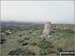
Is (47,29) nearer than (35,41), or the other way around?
(35,41)

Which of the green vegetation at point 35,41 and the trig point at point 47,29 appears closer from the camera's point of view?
the green vegetation at point 35,41

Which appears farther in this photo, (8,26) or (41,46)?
(8,26)

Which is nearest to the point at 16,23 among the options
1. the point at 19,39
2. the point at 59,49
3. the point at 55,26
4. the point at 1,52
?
the point at 19,39

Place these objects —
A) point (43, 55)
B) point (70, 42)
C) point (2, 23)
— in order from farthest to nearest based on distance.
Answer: point (2, 23), point (70, 42), point (43, 55)

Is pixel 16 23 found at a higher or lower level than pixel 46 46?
higher

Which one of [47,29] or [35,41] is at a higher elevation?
[47,29]

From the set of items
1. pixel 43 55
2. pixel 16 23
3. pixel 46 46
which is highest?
pixel 16 23

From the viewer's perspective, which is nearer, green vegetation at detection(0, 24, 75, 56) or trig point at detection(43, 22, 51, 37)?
green vegetation at detection(0, 24, 75, 56)

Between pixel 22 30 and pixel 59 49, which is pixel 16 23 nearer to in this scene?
pixel 22 30
